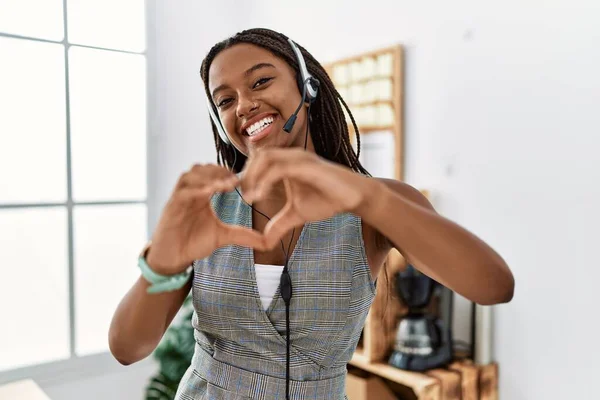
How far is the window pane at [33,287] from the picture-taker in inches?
83.7

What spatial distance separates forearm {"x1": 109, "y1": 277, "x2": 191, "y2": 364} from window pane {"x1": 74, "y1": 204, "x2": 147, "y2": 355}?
155cm

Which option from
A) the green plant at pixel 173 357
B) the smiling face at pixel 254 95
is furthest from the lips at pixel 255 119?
the green plant at pixel 173 357

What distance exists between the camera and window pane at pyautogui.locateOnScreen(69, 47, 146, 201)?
2.25 m

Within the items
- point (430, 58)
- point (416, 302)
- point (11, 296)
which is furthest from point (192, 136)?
point (416, 302)

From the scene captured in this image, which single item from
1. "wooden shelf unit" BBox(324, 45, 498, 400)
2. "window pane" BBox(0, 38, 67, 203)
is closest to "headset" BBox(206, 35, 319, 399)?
"wooden shelf unit" BBox(324, 45, 498, 400)

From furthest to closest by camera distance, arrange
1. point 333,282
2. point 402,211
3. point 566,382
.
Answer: point 566,382, point 333,282, point 402,211

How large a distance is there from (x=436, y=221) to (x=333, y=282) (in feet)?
0.68

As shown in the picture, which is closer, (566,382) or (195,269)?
(195,269)

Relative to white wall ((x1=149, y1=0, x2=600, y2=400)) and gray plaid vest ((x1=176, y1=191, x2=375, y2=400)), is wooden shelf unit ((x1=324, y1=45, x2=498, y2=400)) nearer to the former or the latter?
white wall ((x1=149, y1=0, x2=600, y2=400))

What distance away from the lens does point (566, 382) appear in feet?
4.99

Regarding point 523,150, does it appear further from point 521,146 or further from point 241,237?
point 241,237

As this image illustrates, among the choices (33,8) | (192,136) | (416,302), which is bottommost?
(416,302)

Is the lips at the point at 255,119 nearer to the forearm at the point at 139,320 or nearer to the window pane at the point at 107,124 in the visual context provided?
the forearm at the point at 139,320

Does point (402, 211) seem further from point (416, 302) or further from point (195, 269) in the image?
point (416, 302)
